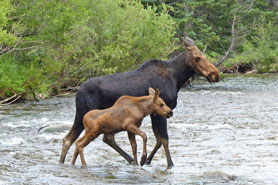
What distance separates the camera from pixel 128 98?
10086 millimetres

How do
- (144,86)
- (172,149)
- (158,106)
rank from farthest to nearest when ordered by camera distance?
(172,149) → (144,86) → (158,106)

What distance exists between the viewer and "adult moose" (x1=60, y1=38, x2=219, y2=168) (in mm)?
10562

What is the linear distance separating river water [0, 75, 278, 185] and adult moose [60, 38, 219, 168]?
0.69m

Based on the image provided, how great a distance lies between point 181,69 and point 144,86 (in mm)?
888

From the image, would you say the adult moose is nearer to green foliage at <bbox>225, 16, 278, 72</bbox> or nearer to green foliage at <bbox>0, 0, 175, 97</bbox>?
green foliage at <bbox>0, 0, 175, 97</bbox>

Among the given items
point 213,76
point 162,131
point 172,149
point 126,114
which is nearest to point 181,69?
point 213,76

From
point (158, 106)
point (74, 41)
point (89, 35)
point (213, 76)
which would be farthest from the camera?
point (89, 35)

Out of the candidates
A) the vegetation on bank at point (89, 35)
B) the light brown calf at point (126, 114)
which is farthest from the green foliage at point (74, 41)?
the light brown calf at point (126, 114)

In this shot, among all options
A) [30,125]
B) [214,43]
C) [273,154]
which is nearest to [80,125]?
[273,154]

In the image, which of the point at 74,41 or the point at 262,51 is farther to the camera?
the point at 262,51

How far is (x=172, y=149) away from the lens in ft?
42.2

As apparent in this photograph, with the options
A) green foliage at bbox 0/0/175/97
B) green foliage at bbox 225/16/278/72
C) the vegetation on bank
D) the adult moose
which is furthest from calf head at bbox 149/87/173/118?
green foliage at bbox 225/16/278/72

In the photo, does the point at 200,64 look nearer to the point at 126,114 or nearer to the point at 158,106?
the point at 158,106

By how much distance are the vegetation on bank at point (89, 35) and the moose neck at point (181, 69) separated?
9.56m
